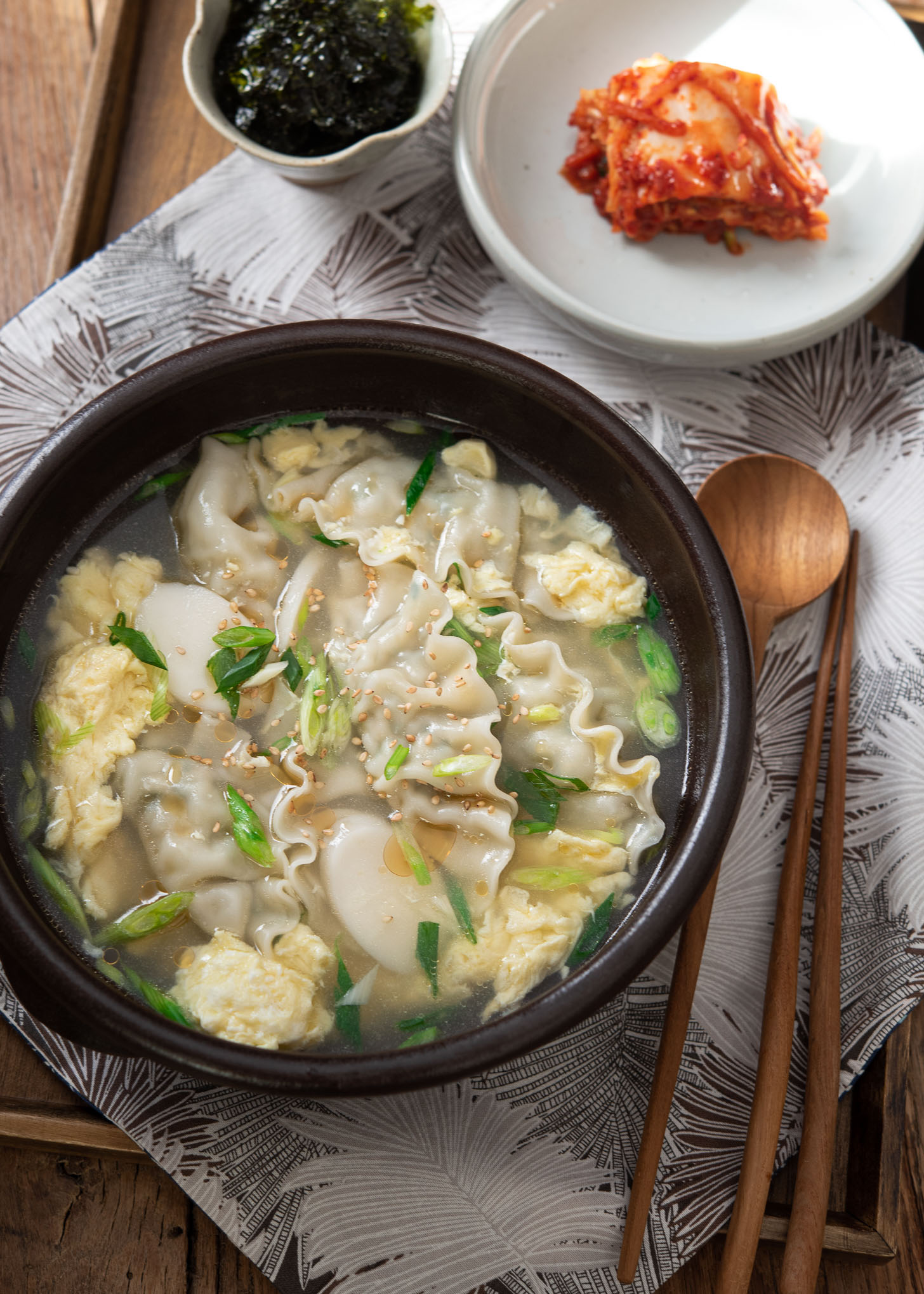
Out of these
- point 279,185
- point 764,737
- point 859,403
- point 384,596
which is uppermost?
point 279,185

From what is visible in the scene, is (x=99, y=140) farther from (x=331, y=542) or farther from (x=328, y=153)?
(x=331, y=542)

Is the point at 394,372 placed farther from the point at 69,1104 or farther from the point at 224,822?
the point at 69,1104

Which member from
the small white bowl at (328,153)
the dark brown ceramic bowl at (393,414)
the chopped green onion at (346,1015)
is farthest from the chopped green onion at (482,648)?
the small white bowl at (328,153)

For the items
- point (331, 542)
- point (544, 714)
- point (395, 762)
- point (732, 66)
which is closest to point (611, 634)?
point (544, 714)

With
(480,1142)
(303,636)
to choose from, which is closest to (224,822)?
(303,636)

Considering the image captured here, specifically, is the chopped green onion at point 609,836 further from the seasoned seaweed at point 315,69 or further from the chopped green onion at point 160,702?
the seasoned seaweed at point 315,69
